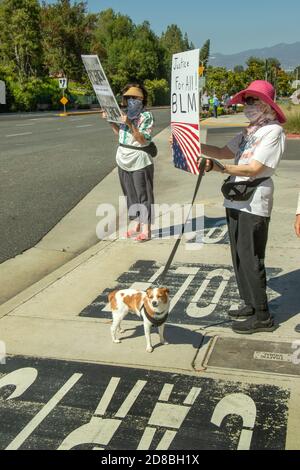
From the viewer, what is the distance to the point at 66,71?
68.1 metres

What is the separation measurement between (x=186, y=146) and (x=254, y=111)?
56cm

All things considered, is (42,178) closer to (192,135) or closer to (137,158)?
(137,158)

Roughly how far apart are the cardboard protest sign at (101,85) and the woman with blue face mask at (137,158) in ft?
2.29

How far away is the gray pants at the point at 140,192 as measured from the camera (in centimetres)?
686

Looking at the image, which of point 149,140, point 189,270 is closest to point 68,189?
point 149,140

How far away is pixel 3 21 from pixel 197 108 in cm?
5595

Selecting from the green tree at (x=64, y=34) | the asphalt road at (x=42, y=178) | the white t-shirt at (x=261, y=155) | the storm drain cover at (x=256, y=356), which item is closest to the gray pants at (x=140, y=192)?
the asphalt road at (x=42, y=178)

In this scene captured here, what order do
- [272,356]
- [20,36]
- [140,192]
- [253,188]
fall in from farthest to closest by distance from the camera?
[20,36]
[140,192]
[253,188]
[272,356]

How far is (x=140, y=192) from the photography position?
6.88 metres

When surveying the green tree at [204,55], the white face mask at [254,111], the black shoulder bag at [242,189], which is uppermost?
the green tree at [204,55]

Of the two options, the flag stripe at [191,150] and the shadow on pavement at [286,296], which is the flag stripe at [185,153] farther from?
the shadow on pavement at [286,296]

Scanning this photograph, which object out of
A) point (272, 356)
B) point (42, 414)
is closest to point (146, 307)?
point (272, 356)

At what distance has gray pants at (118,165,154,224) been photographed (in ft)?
22.5
